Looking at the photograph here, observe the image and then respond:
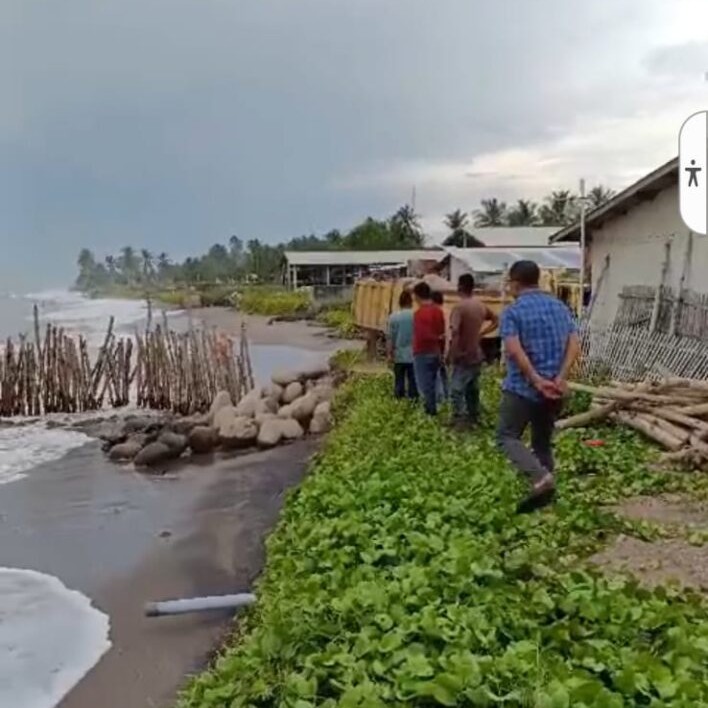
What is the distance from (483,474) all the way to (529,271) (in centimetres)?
208

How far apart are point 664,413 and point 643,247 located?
662 centimetres

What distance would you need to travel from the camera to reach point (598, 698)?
3.47 metres

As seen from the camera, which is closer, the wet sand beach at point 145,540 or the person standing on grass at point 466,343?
the wet sand beach at point 145,540

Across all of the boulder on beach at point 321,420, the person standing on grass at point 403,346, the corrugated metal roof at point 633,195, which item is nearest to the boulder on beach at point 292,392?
the boulder on beach at point 321,420

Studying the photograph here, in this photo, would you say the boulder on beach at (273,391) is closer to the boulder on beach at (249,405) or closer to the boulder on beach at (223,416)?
the boulder on beach at (249,405)

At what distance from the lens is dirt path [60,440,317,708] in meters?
6.21

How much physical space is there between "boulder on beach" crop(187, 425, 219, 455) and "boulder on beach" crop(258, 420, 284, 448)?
31.3 inches

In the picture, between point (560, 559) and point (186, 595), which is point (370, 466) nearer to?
point (186, 595)

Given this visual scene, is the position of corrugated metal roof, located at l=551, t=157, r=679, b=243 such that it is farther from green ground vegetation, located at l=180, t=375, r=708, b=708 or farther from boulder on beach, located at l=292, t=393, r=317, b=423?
green ground vegetation, located at l=180, t=375, r=708, b=708

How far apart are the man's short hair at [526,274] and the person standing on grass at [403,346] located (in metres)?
5.53

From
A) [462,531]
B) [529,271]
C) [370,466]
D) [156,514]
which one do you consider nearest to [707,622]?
[462,531]

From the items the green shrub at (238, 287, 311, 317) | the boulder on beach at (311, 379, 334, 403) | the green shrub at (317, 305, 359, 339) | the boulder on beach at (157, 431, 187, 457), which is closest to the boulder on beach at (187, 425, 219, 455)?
the boulder on beach at (157, 431, 187, 457)

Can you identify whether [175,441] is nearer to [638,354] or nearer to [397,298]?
[397,298]

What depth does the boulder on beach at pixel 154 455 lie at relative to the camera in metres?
15.0
